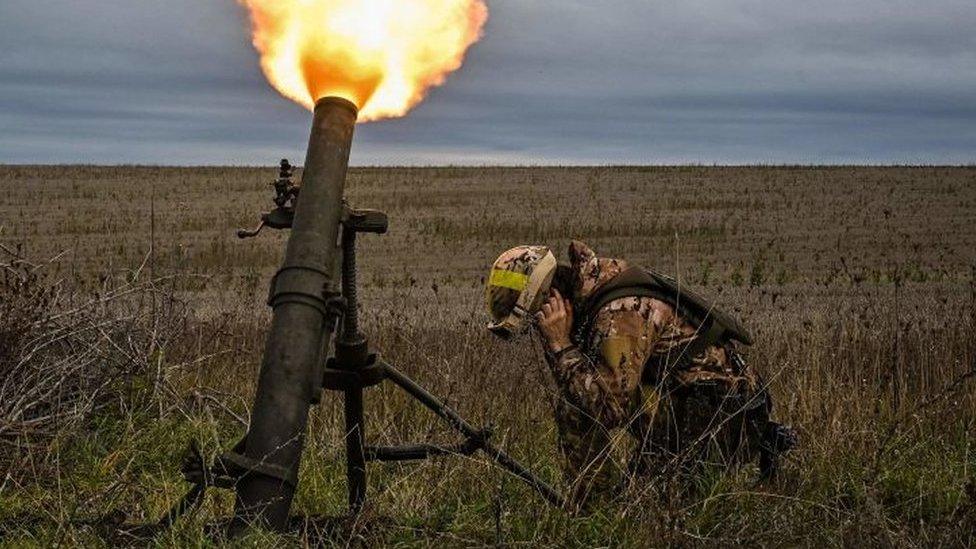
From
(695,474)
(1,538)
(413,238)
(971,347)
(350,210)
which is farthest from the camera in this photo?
(413,238)

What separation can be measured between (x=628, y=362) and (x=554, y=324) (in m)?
0.40

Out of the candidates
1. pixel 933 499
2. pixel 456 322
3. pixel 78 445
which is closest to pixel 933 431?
pixel 933 499

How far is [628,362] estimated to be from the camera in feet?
16.9

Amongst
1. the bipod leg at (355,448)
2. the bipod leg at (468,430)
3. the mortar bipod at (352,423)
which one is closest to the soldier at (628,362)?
the bipod leg at (468,430)

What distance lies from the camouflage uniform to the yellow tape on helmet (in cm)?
33

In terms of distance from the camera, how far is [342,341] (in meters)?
4.73

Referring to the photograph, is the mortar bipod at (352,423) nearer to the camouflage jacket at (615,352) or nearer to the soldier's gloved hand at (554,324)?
the camouflage jacket at (615,352)

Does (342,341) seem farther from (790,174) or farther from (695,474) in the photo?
(790,174)

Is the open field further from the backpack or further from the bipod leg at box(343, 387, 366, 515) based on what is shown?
the backpack

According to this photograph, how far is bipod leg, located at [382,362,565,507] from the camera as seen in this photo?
15.8 ft

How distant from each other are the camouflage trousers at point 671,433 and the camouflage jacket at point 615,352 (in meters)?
0.06

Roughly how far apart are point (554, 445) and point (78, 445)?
2888 mm

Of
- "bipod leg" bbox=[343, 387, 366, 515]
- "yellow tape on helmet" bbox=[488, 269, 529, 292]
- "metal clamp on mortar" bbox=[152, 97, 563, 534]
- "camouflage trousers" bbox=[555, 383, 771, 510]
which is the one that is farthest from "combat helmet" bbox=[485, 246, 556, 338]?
"bipod leg" bbox=[343, 387, 366, 515]

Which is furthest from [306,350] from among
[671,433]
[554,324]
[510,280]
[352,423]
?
[671,433]
